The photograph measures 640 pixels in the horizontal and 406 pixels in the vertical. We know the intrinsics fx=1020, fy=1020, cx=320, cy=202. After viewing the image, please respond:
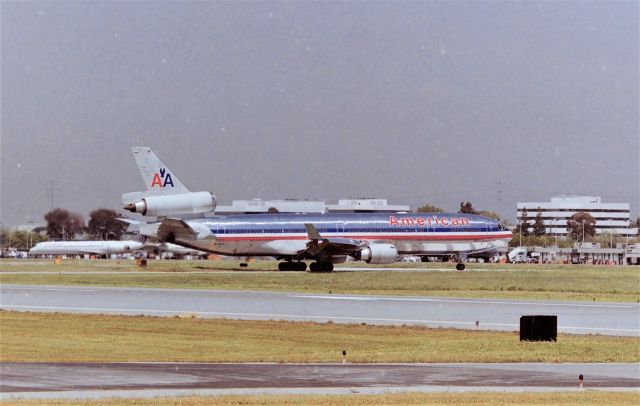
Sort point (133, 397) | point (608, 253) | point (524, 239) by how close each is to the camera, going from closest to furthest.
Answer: point (133, 397), point (608, 253), point (524, 239)

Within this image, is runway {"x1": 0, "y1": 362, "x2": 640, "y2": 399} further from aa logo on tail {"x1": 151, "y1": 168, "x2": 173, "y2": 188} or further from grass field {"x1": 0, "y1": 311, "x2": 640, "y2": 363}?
aa logo on tail {"x1": 151, "y1": 168, "x2": 173, "y2": 188}

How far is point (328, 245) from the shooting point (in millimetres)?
77375

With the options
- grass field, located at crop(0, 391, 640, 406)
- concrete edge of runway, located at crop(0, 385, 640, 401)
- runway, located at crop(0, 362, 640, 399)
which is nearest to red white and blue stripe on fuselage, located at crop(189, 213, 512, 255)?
runway, located at crop(0, 362, 640, 399)

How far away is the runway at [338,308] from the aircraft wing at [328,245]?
2425 centimetres

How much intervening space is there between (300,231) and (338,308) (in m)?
38.6

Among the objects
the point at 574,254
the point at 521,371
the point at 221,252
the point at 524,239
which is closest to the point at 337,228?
the point at 221,252

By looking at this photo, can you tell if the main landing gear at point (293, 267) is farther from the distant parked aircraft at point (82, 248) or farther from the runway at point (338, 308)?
the distant parked aircraft at point (82, 248)

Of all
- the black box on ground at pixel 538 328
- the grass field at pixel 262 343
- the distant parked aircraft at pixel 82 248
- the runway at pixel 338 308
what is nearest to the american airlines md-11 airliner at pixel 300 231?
the runway at pixel 338 308

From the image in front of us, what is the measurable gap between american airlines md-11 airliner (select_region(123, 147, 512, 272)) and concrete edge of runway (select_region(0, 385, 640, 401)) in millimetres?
54272

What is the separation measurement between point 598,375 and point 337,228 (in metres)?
60.3

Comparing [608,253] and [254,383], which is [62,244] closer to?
[608,253]

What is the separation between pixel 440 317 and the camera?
38.1 metres

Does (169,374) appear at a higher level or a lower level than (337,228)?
lower

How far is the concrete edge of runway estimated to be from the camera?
17.7 m
